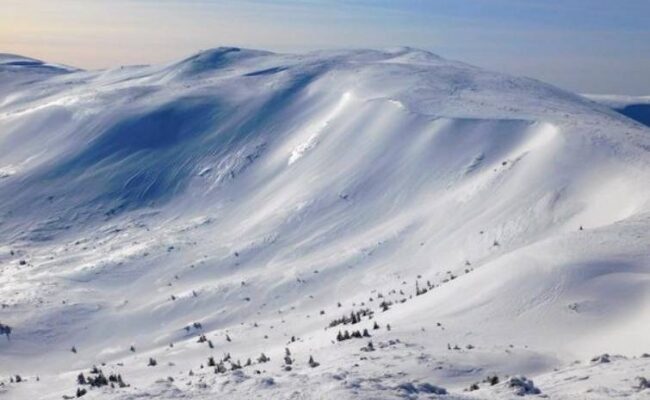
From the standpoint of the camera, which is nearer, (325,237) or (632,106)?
(325,237)

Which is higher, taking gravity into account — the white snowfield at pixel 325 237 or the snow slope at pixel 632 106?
the snow slope at pixel 632 106

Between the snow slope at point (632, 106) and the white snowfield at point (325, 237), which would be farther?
the snow slope at point (632, 106)

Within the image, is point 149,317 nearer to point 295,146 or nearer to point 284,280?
point 284,280

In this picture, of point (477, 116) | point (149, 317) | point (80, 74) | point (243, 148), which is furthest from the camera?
point (80, 74)

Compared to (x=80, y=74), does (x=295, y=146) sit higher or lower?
lower

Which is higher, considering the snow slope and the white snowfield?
the snow slope

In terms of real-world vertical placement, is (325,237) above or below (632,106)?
below

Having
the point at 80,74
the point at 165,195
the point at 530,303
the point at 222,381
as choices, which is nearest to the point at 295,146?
the point at 165,195

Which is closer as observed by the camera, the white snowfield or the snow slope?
the white snowfield
